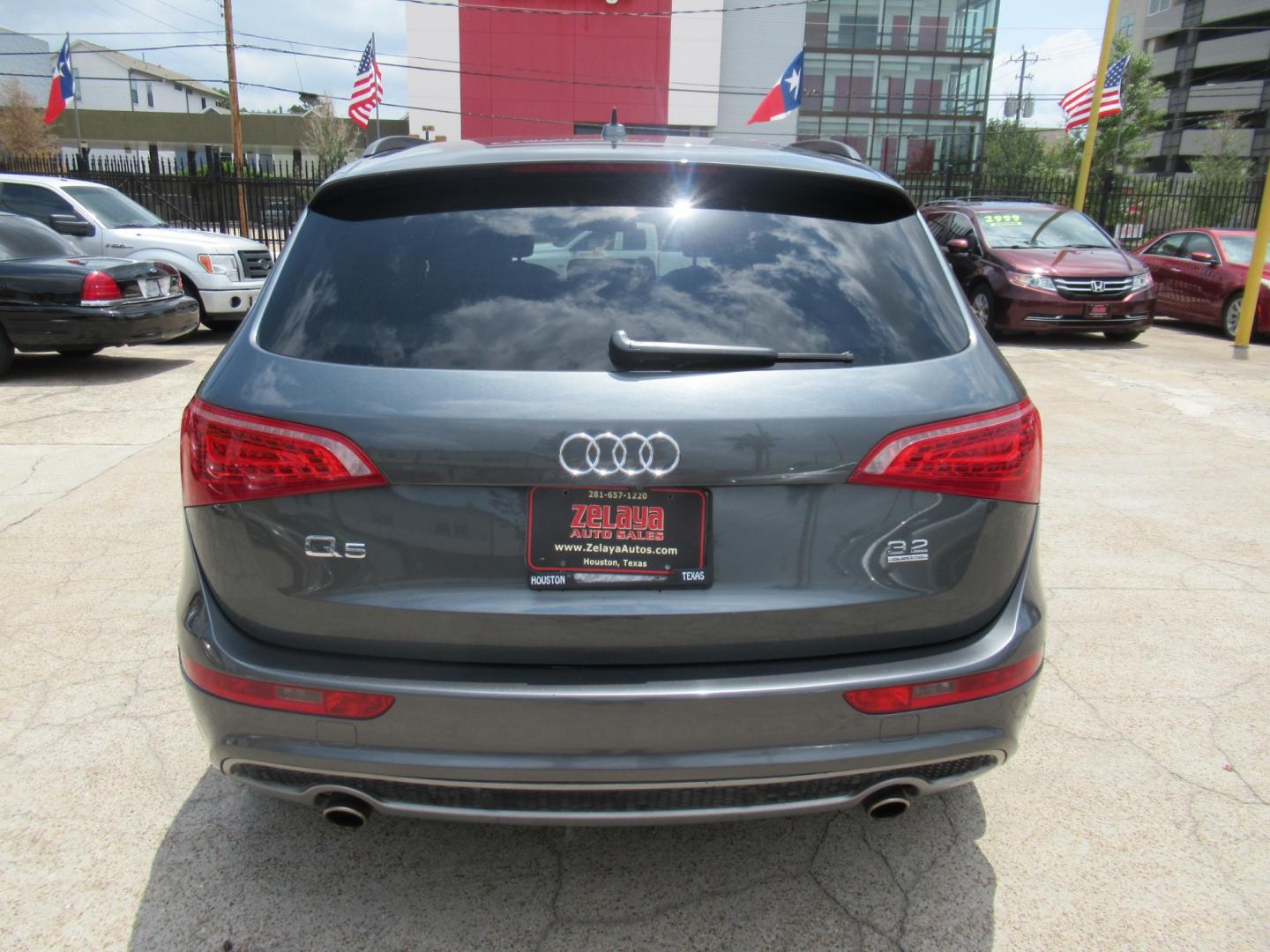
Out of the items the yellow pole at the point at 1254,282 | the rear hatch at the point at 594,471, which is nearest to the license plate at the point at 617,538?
the rear hatch at the point at 594,471

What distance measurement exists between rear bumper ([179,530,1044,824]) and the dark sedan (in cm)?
819

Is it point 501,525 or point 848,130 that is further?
point 848,130

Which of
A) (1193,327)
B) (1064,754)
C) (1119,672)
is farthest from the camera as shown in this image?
(1193,327)

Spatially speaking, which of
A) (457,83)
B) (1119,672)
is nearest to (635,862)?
(1119,672)

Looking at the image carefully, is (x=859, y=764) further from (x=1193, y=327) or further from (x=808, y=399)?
(x=1193, y=327)

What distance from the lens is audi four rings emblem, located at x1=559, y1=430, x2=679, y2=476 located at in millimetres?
1810

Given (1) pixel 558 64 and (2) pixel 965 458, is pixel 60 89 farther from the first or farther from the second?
(2) pixel 965 458

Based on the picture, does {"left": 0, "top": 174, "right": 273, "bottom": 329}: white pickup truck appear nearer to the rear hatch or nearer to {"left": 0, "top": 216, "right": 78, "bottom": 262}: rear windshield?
{"left": 0, "top": 216, "right": 78, "bottom": 262}: rear windshield

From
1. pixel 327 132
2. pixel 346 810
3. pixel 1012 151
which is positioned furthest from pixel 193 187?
pixel 1012 151

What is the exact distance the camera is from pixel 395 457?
1838 mm

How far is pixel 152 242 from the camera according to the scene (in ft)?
36.8

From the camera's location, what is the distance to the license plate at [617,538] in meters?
1.85

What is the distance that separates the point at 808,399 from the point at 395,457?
2.71 feet

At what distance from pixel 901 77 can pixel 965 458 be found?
5605cm
